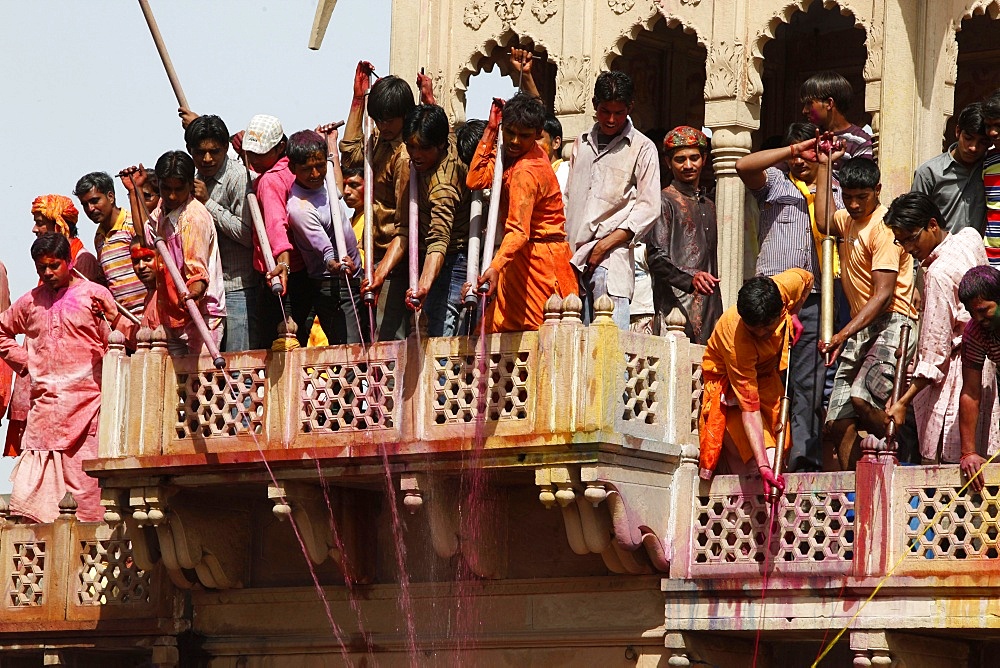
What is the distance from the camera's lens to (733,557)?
1688cm

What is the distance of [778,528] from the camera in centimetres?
1662

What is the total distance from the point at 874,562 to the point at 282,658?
5.08 meters

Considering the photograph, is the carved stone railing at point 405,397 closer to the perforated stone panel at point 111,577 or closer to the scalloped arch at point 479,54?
the perforated stone panel at point 111,577

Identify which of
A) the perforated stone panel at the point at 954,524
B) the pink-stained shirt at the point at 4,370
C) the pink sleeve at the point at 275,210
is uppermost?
the pink sleeve at the point at 275,210

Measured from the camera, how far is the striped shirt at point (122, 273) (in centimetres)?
2028

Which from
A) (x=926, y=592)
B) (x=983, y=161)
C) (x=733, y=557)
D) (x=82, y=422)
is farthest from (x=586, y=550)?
(x=82, y=422)

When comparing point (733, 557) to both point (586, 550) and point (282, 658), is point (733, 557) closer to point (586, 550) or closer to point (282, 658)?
point (586, 550)

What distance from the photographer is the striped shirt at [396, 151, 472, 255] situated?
1744 cm

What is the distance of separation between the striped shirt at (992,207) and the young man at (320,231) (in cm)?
429

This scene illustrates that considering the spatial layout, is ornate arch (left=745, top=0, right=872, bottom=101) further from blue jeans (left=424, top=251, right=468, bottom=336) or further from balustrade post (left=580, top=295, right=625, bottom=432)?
balustrade post (left=580, top=295, right=625, bottom=432)

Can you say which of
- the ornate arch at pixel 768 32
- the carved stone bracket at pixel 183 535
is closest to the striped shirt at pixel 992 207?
the ornate arch at pixel 768 32

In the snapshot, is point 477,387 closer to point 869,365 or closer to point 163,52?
point 869,365

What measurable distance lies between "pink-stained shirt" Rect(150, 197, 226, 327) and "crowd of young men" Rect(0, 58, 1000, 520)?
2 cm

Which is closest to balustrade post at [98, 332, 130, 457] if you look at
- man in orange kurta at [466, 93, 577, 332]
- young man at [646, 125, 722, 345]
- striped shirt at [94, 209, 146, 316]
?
striped shirt at [94, 209, 146, 316]
